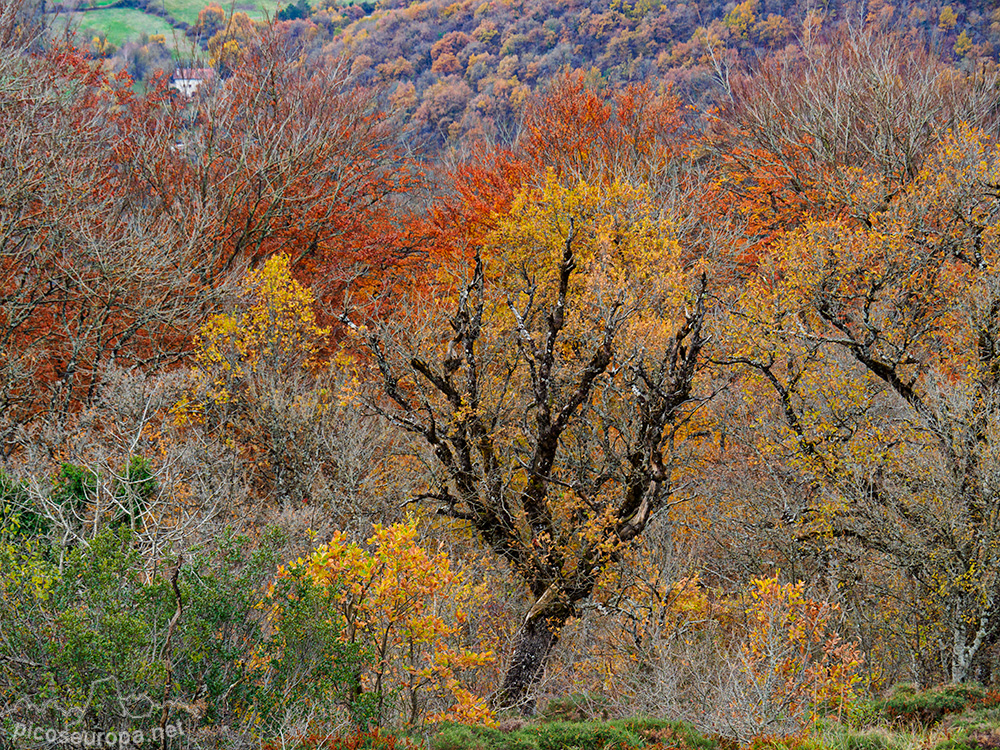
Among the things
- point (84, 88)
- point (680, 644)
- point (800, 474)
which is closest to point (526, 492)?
point (680, 644)

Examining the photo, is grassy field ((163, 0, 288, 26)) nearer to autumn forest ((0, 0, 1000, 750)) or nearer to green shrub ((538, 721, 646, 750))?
autumn forest ((0, 0, 1000, 750))

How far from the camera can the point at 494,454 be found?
1555 centimetres

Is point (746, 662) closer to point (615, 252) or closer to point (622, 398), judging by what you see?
point (622, 398)

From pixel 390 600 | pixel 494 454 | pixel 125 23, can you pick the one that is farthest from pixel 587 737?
pixel 125 23

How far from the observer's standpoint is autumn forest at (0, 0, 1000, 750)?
675cm

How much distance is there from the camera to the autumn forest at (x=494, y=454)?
6754 millimetres

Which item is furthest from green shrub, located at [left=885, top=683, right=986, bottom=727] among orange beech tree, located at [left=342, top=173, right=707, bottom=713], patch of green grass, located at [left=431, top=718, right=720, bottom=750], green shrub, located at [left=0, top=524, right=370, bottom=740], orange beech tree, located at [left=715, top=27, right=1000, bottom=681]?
green shrub, located at [left=0, top=524, right=370, bottom=740]

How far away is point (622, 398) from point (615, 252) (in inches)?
198

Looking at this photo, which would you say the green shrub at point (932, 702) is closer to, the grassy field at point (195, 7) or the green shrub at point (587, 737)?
the green shrub at point (587, 737)

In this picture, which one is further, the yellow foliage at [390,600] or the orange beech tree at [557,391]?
the orange beech tree at [557,391]

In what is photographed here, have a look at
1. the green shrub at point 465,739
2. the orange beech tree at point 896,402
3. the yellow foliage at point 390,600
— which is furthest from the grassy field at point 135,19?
the green shrub at point 465,739

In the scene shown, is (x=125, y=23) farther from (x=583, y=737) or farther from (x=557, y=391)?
(x=583, y=737)

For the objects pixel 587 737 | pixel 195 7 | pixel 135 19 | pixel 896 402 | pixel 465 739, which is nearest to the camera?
pixel 465 739

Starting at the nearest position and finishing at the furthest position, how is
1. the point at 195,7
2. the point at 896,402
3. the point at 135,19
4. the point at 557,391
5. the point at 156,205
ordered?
the point at 896,402 < the point at 557,391 < the point at 156,205 < the point at 135,19 < the point at 195,7
